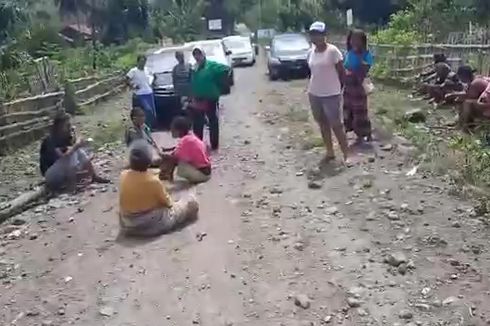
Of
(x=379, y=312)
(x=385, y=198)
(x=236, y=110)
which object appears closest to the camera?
(x=379, y=312)

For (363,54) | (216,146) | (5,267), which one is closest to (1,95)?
(216,146)

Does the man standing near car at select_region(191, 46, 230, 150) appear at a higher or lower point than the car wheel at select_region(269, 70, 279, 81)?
higher

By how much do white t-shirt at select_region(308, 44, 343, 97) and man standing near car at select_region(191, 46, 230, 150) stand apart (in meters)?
1.99

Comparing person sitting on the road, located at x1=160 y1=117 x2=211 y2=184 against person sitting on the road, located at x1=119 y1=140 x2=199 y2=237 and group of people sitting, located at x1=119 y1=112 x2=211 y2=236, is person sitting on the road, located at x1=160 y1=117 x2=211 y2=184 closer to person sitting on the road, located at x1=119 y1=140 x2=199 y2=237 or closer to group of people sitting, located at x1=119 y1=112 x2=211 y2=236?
group of people sitting, located at x1=119 y1=112 x2=211 y2=236

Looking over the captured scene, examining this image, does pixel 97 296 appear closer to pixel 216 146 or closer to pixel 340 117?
pixel 340 117

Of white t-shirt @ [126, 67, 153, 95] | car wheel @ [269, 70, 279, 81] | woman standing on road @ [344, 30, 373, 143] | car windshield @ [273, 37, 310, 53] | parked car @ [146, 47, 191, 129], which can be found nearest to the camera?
woman standing on road @ [344, 30, 373, 143]

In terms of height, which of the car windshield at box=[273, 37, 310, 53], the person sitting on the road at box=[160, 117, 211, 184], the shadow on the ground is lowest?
the car windshield at box=[273, 37, 310, 53]

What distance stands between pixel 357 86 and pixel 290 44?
16889 mm

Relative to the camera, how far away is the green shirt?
11188mm

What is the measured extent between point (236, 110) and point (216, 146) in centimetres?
601

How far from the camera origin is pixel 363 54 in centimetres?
1050

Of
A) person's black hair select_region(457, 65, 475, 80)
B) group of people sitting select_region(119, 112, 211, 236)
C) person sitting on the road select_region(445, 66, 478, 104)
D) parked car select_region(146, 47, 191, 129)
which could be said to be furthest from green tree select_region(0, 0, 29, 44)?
group of people sitting select_region(119, 112, 211, 236)

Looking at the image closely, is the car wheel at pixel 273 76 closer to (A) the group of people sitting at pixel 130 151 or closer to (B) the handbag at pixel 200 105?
(B) the handbag at pixel 200 105

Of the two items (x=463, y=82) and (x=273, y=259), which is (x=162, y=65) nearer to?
(x=463, y=82)
